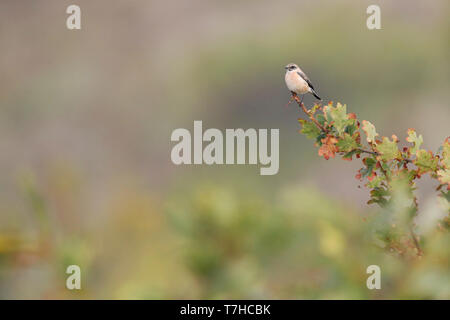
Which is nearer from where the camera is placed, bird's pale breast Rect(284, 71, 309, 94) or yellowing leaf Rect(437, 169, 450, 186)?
yellowing leaf Rect(437, 169, 450, 186)

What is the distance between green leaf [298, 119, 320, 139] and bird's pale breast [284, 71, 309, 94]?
32 centimetres

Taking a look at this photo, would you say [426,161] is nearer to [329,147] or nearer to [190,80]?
[329,147]

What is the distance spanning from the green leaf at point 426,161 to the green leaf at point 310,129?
190 millimetres

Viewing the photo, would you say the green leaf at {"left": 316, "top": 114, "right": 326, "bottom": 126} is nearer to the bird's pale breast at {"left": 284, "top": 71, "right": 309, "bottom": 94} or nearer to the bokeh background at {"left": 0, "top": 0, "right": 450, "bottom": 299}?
the bird's pale breast at {"left": 284, "top": 71, "right": 309, "bottom": 94}

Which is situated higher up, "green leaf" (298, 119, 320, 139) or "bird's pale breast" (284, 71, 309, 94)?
"bird's pale breast" (284, 71, 309, 94)

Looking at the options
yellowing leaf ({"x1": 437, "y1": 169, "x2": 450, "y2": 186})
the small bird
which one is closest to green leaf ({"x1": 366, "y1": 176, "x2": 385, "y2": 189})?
yellowing leaf ({"x1": 437, "y1": 169, "x2": 450, "y2": 186})

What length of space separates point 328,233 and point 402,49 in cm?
2462

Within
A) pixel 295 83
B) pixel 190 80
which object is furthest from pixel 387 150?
pixel 190 80

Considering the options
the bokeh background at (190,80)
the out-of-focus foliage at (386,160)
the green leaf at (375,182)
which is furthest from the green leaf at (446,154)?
the bokeh background at (190,80)

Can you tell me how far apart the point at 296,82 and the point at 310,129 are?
0.46 metres

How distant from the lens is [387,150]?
1503 mm

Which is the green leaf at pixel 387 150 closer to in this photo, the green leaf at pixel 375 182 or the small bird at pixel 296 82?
the green leaf at pixel 375 182

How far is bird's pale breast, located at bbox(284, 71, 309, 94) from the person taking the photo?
191cm

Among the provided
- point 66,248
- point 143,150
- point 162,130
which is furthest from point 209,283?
point 162,130
